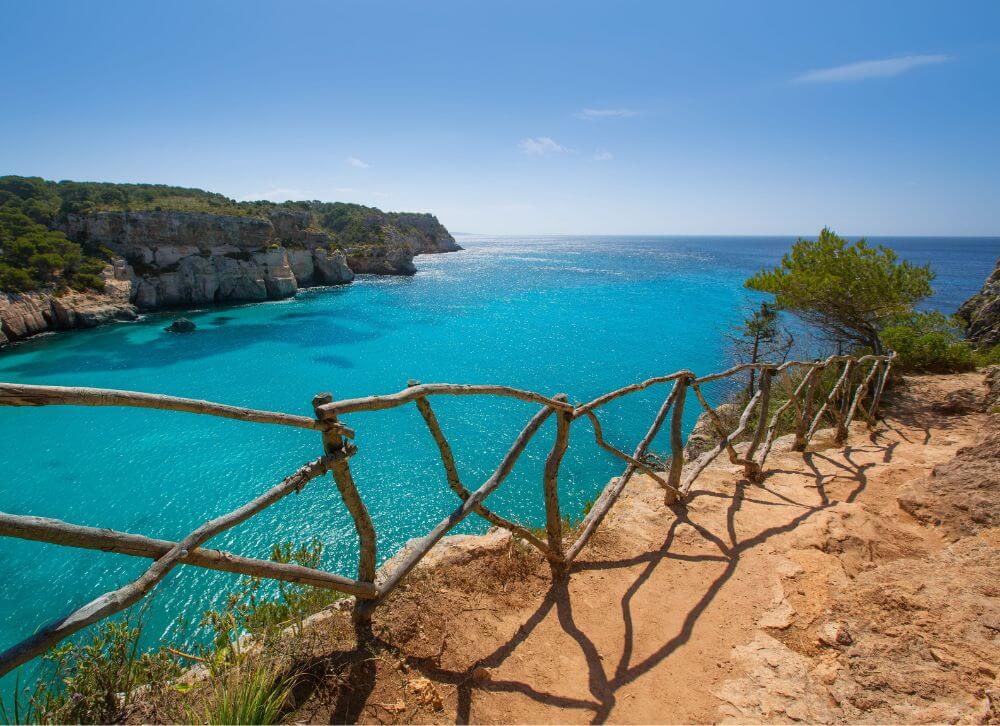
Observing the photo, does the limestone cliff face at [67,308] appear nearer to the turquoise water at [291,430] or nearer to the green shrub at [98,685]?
the turquoise water at [291,430]

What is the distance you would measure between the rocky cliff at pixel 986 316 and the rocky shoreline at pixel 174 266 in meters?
46.2

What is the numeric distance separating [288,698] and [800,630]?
3.56 metres

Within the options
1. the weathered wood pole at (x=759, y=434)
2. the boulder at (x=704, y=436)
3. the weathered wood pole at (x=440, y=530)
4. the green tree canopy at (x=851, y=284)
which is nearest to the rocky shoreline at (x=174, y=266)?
the weathered wood pole at (x=440, y=530)

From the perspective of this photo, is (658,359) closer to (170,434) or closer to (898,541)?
(898,541)

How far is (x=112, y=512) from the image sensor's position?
443 inches

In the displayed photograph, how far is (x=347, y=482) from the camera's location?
105 inches

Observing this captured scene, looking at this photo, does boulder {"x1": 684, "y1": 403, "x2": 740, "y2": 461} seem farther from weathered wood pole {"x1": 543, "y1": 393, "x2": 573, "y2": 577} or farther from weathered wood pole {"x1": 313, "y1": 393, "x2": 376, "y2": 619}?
weathered wood pole {"x1": 313, "y1": 393, "x2": 376, "y2": 619}

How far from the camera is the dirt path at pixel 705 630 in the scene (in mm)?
2527

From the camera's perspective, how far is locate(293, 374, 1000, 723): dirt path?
253 cm

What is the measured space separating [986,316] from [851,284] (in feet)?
28.0

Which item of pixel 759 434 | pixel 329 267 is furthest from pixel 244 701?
pixel 329 267

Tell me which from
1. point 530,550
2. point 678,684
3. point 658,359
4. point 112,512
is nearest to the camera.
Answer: point 678,684

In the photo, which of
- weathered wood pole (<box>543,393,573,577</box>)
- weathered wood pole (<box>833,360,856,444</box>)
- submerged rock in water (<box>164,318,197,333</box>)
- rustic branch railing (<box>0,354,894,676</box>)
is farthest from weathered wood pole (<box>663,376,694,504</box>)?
submerged rock in water (<box>164,318,197,333</box>)

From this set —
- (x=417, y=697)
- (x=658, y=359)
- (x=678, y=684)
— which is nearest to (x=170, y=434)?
(x=417, y=697)
